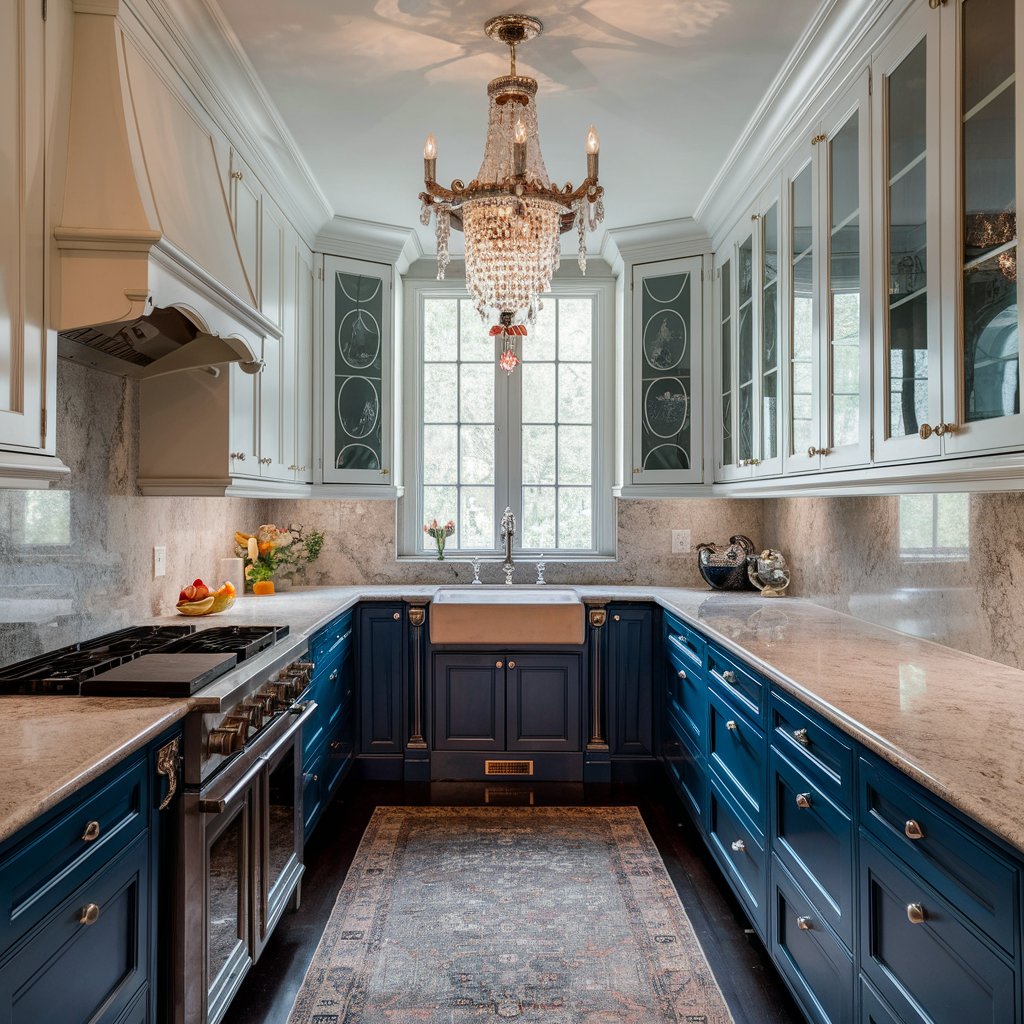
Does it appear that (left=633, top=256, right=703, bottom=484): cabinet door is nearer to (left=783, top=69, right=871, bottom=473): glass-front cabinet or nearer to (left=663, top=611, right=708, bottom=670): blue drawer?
(left=663, top=611, right=708, bottom=670): blue drawer

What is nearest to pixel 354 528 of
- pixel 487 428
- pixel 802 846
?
pixel 487 428

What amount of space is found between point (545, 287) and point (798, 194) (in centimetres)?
99

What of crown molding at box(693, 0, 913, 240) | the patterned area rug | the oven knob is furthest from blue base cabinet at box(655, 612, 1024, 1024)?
crown molding at box(693, 0, 913, 240)

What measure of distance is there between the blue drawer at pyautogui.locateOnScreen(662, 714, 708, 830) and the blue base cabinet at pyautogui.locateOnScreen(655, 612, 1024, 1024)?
8 centimetres

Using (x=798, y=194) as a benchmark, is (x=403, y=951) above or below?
below

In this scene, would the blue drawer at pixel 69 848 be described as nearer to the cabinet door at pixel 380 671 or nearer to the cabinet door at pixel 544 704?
the cabinet door at pixel 380 671

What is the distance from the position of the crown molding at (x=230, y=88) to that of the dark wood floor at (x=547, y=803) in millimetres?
2534

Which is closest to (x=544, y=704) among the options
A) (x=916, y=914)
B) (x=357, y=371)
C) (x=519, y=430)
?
(x=519, y=430)

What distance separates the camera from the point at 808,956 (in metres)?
1.91

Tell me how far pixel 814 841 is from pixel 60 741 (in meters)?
1.59

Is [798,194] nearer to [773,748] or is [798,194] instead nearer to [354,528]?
[773,748]

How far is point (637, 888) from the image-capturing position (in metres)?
2.77

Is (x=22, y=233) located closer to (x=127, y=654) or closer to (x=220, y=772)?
(x=127, y=654)

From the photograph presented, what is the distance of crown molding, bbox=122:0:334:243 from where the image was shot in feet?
7.23
